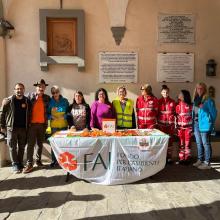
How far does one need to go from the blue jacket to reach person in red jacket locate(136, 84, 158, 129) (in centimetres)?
85

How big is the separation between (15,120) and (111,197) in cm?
233

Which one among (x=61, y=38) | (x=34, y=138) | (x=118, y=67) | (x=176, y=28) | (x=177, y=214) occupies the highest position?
(x=176, y=28)

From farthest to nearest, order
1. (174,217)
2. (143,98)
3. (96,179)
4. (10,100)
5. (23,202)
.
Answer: (143,98) → (10,100) → (96,179) → (23,202) → (174,217)

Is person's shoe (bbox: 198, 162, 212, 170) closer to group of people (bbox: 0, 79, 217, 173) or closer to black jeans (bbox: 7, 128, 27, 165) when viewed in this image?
group of people (bbox: 0, 79, 217, 173)

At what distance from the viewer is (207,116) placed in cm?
584

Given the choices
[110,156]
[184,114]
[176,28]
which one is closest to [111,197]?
[110,156]

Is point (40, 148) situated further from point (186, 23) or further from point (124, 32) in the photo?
point (186, 23)

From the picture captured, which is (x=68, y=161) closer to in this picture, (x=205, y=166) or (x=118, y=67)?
(x=118, y=67)

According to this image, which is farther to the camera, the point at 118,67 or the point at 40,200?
the point at 118,67

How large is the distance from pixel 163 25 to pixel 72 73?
83.0 inches

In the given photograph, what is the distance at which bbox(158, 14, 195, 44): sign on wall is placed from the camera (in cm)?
652

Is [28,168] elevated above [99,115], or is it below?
below

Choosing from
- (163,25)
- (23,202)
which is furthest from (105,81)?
(23,202)

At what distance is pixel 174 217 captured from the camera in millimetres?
3795
